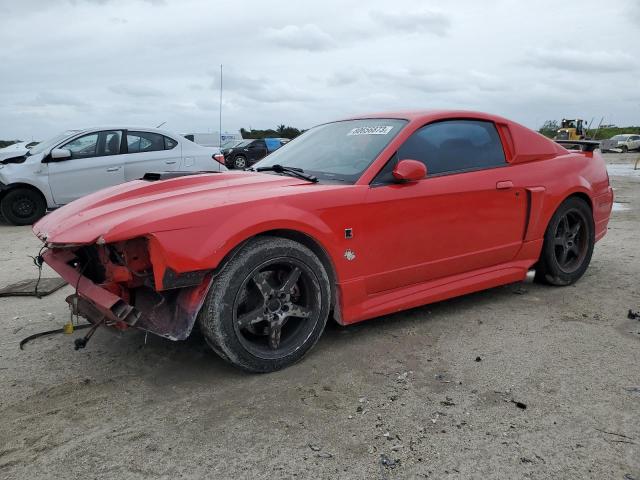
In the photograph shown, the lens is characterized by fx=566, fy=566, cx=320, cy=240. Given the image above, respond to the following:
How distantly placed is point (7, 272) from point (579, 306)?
5.40 meters

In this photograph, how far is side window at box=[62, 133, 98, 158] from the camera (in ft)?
30.0

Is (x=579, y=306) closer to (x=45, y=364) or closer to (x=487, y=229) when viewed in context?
(x=487, y=229)

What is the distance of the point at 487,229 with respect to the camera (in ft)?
13.5

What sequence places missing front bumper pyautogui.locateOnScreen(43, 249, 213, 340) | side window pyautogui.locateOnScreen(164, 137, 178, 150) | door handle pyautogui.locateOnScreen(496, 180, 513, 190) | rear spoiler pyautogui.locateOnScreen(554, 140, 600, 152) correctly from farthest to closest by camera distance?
side window pyautogui.locateOnScreen(164, 137, 178, 150) < rear spoiler pyautogui.locateOnScreen(554, 140, 600, 152) < door handle pyautogui.locateOnScreen(496, 180, 513, 190) < missing front bumper pyautogui.locateOnScreen(43, 249, 213, 340)

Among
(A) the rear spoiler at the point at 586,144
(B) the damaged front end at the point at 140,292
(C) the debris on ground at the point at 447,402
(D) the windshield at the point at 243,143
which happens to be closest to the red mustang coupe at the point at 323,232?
(B) the damaged front end at the point at 140,292

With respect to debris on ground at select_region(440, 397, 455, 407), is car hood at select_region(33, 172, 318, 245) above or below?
above

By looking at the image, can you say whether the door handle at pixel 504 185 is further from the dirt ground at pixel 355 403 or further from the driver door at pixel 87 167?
the driver door at pixel 87 167

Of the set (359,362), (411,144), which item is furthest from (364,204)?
(359,362)

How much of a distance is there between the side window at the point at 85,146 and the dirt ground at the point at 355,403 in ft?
18.0

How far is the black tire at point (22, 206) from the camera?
907 cm

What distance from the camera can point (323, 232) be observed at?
330cm

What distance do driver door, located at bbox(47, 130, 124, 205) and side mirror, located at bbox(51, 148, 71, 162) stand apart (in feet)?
0.20

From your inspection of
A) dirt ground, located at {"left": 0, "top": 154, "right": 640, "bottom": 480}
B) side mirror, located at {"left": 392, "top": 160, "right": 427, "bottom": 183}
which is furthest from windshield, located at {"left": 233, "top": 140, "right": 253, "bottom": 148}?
side mirror, located at {"left": 392, "top": 160, "right": 427, "bottom": 183}

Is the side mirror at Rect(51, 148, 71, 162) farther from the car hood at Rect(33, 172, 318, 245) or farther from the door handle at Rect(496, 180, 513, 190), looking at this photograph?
the door handle at Rect(496, 180, 513, 190)
